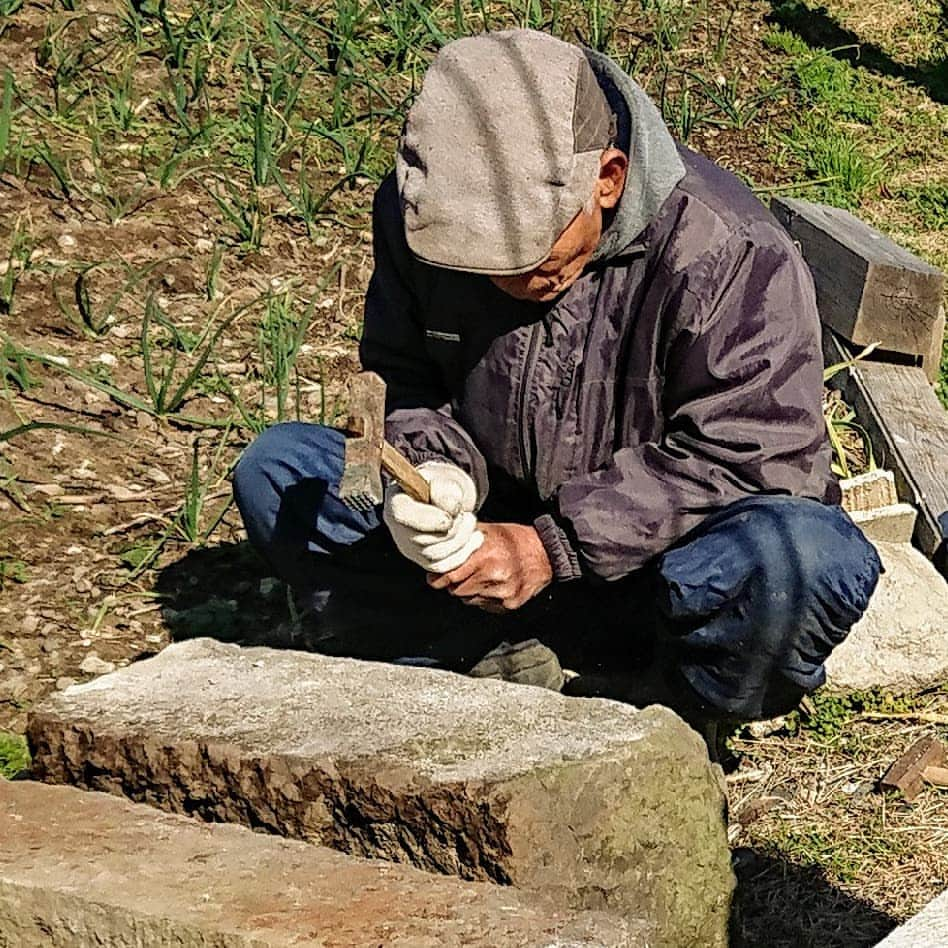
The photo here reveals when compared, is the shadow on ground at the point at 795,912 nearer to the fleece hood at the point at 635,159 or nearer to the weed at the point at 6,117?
the fleece hood at the point at 635,159

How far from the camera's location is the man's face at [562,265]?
8.14ft

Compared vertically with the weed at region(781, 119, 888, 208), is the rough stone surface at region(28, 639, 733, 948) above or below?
below

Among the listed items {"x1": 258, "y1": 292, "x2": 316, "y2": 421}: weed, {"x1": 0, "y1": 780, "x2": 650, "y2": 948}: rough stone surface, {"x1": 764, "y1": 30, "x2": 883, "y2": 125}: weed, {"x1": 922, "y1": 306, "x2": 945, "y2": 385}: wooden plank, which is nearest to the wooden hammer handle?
{"x1": 0, "y1": 780, "x2": 650, "y2": 948}: rough stone surface

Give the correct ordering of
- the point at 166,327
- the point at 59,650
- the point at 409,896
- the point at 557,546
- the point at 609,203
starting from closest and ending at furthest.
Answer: the point at 409,896
the point at 609,203
the point at 557,546
the point at 59,650
the point at 166,327

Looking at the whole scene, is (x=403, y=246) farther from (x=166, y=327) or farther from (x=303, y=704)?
(x=166, y=327)

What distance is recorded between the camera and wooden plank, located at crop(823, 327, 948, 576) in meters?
3.65

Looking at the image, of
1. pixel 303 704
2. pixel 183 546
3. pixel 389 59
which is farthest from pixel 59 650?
pixel 389 59

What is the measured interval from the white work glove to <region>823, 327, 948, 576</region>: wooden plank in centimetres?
138

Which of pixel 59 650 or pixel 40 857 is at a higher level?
pixel 40 857

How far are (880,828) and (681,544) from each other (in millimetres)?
669

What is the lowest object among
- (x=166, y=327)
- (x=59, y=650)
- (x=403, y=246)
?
(x=59, y=650)

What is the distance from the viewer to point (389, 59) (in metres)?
5.50

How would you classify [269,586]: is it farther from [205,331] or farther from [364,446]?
[364,446]

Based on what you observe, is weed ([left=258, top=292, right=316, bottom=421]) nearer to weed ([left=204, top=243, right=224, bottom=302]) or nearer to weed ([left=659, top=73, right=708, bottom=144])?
weed ([left=204, top=243, right=224, bottom=302])
